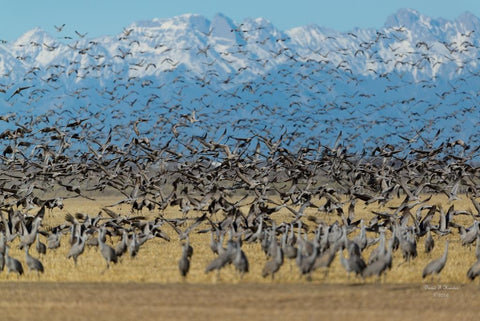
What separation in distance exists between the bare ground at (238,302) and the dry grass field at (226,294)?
0.02 m

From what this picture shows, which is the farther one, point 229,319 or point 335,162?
Answer: point 335,162

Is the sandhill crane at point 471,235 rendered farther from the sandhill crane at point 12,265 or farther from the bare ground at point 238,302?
the sandhill crane at point 12,265

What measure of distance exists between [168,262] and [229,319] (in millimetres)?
10681

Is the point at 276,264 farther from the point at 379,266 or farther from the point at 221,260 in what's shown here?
the point at 379,266

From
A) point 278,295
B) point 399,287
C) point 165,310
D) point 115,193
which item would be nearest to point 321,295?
point 278,295

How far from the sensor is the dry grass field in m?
20.5

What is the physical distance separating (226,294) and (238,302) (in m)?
1.08

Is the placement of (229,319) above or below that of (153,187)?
below

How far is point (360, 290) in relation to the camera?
23109 mm

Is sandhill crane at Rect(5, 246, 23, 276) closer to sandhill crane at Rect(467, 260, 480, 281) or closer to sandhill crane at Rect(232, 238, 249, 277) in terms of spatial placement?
sandhill crane at Rect(232, 238, 249, 277)

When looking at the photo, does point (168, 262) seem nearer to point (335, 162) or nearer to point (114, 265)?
point (114, 265)

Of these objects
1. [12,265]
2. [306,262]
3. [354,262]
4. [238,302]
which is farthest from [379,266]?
[12,265]

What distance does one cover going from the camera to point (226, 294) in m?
22.5

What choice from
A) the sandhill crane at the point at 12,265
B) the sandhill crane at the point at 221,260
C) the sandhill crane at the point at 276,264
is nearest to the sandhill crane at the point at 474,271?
the sandhill crane at the point at 276,264
